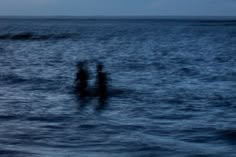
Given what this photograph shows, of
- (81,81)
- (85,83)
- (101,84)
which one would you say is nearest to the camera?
(101,84)

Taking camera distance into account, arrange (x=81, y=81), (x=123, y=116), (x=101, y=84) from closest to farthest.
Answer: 1. (x=123, y=116)
2. (x=101, y=84)
3. (x=81, y=81)

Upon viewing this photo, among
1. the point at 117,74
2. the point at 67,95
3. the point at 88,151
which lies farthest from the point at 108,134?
the point at 117,74

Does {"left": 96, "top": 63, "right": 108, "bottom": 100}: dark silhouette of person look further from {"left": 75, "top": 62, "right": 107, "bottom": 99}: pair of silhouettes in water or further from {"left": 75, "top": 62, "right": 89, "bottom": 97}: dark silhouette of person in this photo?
{"left": 75, "top": 62, "right": 89, "bottom": 97}: dark silhouette of person

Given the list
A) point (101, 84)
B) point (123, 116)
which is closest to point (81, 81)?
point (101, 84)

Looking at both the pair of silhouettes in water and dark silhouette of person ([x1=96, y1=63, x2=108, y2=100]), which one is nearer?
dark silhouette of person ([x1=96, y1=63, x2=108, y2=100])

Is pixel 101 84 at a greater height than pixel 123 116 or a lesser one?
greater

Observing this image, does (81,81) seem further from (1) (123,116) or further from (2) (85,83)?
(1) (123,116)

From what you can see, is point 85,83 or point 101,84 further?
point 85,83

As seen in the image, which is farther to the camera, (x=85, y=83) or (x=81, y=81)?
(x=85, y=83)

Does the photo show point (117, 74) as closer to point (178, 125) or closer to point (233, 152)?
point (178, 125)

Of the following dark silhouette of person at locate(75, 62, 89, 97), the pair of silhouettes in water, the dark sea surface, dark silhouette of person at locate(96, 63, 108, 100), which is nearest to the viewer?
the dark sea surface

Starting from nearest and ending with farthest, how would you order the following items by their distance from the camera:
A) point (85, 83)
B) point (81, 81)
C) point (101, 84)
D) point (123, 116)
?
point (123, 116) → point (101, 84) → point (81, 81) → point (85, 83)

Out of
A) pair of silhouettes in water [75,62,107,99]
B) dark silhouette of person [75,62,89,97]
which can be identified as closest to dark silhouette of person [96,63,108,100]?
pair of silhouettes in water [75,62,107,99]

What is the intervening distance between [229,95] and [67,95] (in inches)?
338
